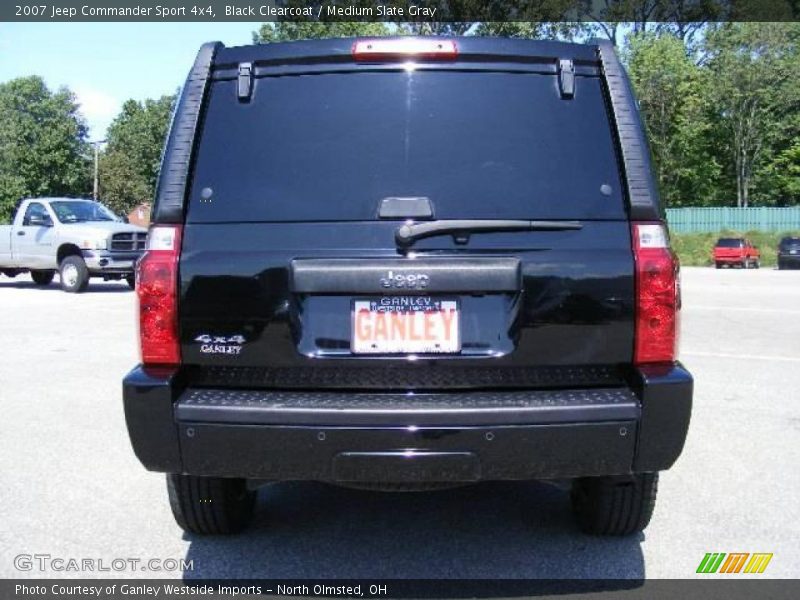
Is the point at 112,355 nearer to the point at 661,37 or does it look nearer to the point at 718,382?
the point at 718,382

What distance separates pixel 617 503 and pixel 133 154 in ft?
271

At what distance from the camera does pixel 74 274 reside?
1892 centimetres

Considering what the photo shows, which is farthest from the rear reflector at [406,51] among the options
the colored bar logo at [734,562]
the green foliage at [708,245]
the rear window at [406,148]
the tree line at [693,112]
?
the tree line at [693,112]

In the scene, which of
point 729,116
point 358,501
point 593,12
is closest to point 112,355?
point 358,501

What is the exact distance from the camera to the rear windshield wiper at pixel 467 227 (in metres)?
3.22

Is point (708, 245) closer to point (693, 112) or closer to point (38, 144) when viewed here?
point (693, 112)

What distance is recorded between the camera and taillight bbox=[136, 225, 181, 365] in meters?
3.29

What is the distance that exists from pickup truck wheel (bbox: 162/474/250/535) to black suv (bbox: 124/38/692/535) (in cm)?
52

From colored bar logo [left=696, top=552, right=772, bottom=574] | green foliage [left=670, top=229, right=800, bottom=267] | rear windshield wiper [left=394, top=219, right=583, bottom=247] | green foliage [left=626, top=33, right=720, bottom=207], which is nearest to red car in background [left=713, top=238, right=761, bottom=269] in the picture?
green foliage [left=670, top=229, right=800, bottom=267]

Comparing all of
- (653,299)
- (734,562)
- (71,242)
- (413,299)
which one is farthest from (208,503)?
(71,242)

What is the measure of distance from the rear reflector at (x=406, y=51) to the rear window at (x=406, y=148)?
0.07m

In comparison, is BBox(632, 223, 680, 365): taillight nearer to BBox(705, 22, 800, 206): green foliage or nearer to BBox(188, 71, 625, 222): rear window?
BBox(188, 71, 625, 222): rear window

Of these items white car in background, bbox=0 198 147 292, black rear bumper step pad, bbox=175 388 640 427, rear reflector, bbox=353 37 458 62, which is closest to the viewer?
black rear bumper step pad, bbox=175 388 640 427

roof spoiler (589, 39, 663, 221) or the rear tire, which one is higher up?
roof spoiler (589, 39, 663, 221)
